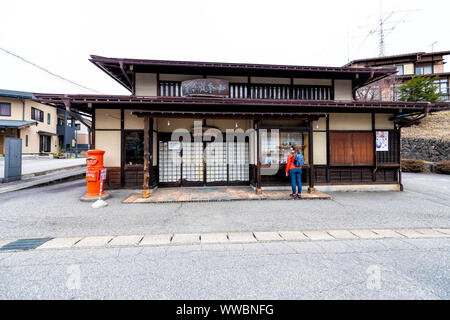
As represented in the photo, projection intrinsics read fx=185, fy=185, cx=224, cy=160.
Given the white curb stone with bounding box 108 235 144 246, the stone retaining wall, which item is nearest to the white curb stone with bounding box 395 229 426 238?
the white curb stone with bounding box 108 235 144 246

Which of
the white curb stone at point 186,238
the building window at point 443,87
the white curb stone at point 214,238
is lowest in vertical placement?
the white curb stone at point 214,238

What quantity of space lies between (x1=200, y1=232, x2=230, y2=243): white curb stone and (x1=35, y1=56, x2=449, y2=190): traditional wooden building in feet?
12.8

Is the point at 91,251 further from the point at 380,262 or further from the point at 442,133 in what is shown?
the point at 442,133

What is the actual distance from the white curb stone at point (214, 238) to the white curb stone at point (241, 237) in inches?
5.1

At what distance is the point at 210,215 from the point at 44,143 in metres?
29.9

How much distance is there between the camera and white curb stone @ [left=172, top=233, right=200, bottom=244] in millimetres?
3801

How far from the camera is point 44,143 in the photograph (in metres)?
24.1

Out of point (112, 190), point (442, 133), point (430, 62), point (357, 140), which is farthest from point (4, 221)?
point (430, 62)

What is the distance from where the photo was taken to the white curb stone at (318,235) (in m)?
3.98

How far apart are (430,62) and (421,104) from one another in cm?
3056

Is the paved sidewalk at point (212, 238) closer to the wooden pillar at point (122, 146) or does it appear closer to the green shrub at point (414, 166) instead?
the wooden pillar at point (122, 146)

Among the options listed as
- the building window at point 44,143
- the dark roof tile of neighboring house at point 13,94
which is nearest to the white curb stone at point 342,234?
the dark roof tile of neighboring house at point 13,94

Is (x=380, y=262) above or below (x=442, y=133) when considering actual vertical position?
below

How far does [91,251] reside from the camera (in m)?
3.42
